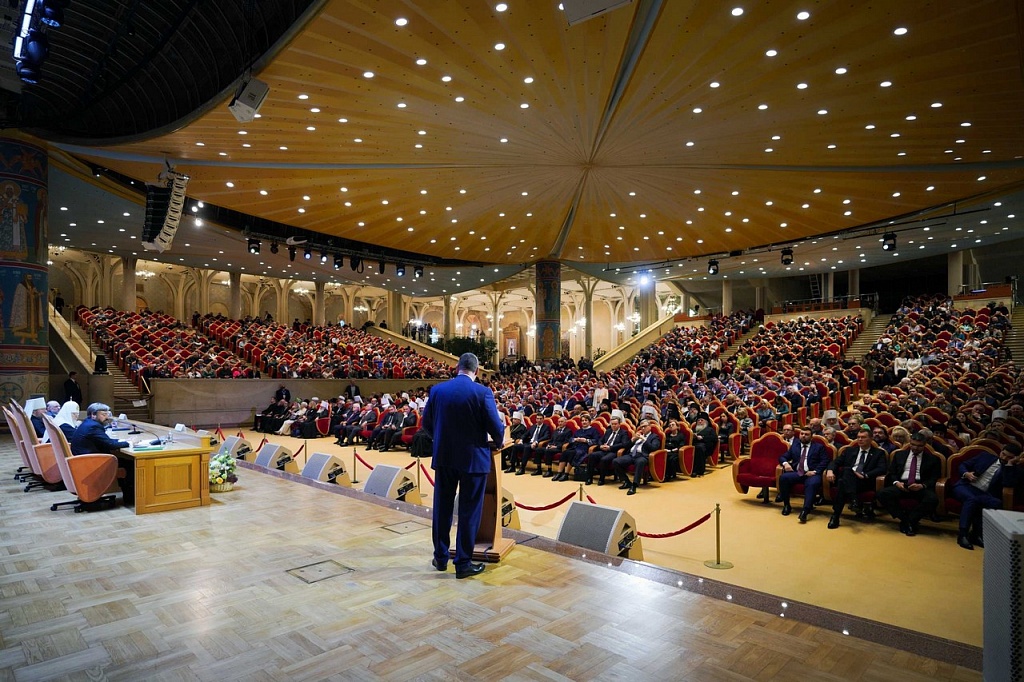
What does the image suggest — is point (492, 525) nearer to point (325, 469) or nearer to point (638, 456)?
point (325, 469)

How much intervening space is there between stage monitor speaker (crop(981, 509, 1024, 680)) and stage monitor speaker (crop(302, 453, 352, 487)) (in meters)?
6.95

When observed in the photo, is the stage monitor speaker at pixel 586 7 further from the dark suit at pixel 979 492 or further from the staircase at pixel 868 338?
the staircase at pixel 868 338

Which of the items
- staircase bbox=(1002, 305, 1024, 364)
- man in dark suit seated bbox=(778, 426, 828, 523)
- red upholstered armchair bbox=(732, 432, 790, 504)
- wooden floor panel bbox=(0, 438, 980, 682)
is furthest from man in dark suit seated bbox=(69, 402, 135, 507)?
staircase bbox=(1002, 305, 1024, 364)

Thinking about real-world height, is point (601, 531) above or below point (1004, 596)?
below

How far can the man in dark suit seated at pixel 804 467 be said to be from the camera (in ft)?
21.5

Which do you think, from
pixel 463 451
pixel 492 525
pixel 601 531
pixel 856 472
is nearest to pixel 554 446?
pixel 856 472

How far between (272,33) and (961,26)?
7.84 meters

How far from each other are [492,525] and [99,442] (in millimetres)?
4286

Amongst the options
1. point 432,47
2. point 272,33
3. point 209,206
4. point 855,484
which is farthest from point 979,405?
point 209,206

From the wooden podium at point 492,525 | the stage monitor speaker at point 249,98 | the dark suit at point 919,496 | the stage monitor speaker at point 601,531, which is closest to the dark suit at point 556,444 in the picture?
the dark suit at point 919,496

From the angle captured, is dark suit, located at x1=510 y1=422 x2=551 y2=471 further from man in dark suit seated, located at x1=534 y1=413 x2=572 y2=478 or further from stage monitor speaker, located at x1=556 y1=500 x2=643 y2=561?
stage monitor speaker, located at x1=556 y1=500 x2=643 y2=561

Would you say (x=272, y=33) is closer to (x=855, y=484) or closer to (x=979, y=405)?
(x=855, y=484)

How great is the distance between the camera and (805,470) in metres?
6.76

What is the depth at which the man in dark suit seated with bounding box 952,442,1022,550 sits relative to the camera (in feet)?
17.7
